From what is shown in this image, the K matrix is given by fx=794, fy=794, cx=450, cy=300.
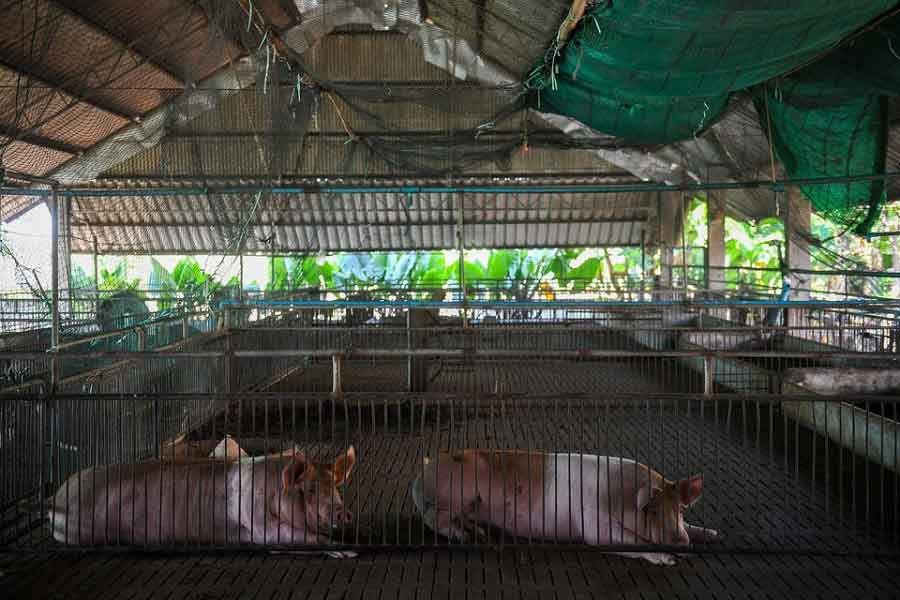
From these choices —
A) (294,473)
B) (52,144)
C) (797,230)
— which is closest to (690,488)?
(294,473)

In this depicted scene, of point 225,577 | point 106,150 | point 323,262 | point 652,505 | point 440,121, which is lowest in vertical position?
point 225,577

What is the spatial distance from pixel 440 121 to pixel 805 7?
11496 mm

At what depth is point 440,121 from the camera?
1552 cm

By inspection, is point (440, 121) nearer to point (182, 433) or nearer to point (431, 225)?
point (431, 225)

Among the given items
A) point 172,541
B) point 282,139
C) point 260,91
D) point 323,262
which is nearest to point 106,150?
point 260,91

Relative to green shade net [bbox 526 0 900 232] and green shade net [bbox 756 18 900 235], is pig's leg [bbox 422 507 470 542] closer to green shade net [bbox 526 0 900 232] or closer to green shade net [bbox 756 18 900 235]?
green shade net [bbox 526 0 900 232]

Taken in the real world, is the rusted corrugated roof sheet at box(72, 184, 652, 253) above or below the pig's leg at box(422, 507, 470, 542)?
above

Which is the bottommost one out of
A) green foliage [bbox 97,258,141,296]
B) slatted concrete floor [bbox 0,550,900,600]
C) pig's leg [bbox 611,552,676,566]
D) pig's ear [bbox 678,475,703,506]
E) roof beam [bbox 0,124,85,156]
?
slatted concrete floor [bbox 0,550,900,600]

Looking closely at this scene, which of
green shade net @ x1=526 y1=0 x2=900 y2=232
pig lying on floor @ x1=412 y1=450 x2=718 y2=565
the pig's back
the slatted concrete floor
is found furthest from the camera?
green shade net @ x1=526 y1=0 x2=900 y2=232

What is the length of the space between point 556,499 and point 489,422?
3652 millimetres

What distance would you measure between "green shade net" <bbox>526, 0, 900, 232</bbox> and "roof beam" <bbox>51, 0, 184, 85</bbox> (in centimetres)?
523

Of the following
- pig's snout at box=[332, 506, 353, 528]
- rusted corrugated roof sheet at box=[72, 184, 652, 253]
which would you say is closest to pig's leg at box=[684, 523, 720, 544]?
pig's snout at box=[332, 506, 353, 528]

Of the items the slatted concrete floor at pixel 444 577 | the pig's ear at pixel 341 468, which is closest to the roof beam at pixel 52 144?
the slatted concrete floor at pixel 444 577

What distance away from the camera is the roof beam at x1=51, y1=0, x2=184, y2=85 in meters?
9.99
